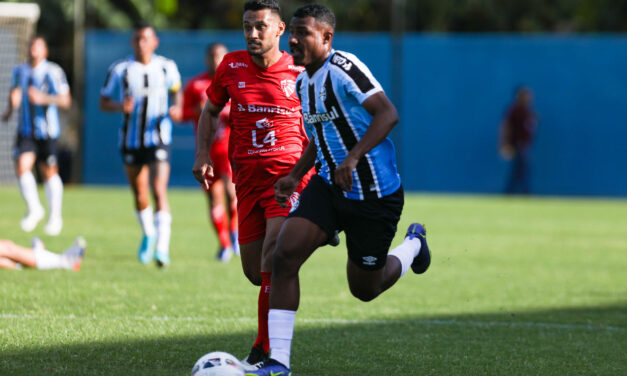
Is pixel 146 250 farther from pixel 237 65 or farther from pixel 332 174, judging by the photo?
pixel 332 174

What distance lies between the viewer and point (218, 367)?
4840 mm

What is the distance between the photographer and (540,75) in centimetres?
2291

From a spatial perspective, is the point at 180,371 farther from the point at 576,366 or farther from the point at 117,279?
the point at 117,279

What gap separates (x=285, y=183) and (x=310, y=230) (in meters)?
0.45

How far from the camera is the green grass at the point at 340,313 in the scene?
224 inches

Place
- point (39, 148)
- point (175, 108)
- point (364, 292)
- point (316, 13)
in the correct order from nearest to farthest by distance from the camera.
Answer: point (316, 13), point (364, 292), point (175, 108), point (39, 148)

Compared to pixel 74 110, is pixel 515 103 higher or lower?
higher

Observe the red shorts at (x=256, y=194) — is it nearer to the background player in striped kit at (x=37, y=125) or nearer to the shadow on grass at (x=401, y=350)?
the shadow on grass at (x=401, y=350)

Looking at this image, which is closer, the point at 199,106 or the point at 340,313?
the point at 340,313

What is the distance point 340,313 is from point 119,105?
414cm

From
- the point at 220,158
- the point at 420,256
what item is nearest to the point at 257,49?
the point at 420,256

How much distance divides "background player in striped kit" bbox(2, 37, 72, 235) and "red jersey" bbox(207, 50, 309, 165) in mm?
7144

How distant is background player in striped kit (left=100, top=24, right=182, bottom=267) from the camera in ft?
33.1

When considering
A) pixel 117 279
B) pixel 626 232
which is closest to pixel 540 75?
pixel 626 232
